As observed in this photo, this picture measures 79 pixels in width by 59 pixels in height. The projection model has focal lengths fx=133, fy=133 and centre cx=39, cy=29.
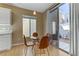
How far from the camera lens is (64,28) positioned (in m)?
2.29

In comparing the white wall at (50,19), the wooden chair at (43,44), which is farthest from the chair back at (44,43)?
the white wall at (50,19)

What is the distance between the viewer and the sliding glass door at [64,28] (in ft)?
7.33

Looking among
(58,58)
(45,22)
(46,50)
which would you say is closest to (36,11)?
(45,22)

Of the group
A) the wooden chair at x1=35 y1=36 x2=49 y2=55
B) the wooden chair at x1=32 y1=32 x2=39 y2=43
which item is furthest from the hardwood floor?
the wooden chair at x1=32 y1=32 x2=39 y2=43

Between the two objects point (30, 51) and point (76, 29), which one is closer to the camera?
point (76, 29)

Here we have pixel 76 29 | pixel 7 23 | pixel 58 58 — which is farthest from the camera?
pixel 7 23

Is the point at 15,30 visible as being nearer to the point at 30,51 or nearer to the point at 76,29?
the point at 30,51

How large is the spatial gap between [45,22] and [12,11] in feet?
1.95

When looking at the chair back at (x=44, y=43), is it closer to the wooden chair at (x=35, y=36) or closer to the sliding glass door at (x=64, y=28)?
the wooden chair at (x=35, y=36)

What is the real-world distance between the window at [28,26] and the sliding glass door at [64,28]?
47 centimetres

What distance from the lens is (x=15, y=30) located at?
88.3 inches

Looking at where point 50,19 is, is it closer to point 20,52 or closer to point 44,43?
point 44,43

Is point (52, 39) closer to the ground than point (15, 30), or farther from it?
closer to the ground

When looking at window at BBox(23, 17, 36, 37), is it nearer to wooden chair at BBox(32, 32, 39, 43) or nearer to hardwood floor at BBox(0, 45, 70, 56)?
wooden chair at BBox(32, 32, 39, 43)
